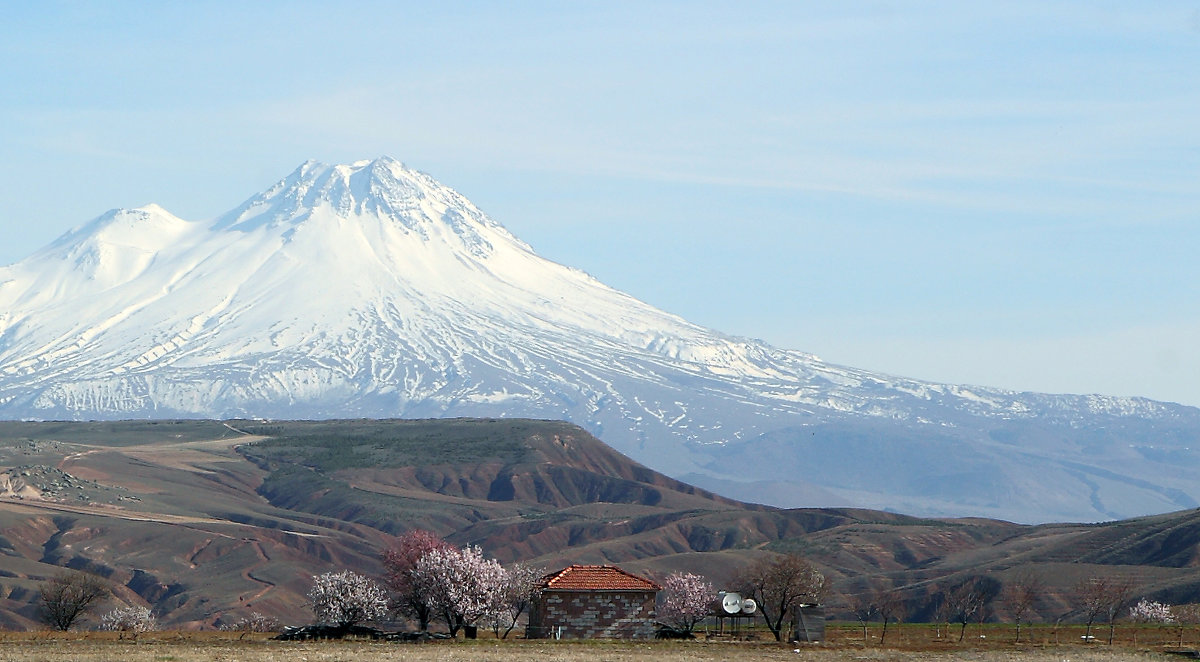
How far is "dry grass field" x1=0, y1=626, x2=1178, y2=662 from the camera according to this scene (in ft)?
181

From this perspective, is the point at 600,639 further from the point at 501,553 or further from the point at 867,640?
the point at 501,553

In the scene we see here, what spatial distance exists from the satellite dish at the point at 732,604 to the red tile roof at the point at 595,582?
157 inches

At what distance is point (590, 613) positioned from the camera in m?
74.2

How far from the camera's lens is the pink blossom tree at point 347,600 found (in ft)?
293

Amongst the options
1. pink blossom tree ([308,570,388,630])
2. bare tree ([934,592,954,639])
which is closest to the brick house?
pink blossom tree ([308,570,388,630])

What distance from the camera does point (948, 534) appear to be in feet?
641

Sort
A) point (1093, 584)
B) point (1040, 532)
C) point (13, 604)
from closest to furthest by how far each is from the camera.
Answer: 1. point (1093, 584)
2. point (13, 604)
3. point (1040, 532)

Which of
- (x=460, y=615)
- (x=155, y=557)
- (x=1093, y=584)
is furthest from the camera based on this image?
(x=155, y=557)

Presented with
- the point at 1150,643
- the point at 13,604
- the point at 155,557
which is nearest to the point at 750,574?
the point at 1150,643

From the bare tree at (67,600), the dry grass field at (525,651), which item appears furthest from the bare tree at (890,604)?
the bare tree at (67,600)

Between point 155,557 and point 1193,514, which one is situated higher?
point 1193,514

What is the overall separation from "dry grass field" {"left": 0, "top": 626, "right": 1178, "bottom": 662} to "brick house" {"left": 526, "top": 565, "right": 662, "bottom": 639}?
4.72 m

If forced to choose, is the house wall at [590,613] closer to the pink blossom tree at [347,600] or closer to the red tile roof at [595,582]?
the red tile roof at [595,582]

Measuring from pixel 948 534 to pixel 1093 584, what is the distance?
7609 cm
